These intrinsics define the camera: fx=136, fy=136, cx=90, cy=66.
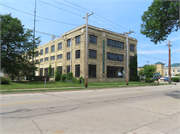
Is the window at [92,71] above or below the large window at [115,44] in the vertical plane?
below

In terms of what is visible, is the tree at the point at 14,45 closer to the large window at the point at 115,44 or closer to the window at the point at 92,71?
the window at the point at 92,71

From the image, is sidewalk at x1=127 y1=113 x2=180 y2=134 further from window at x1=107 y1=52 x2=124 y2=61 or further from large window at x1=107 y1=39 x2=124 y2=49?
large window at x1=107 y1=39 x2=124 y2=49

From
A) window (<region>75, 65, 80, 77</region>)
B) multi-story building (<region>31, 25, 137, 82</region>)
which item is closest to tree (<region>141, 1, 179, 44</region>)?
multi-story building (<region>31, 25, 137, 82</region>)

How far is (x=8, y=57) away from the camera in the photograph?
86.2 feet

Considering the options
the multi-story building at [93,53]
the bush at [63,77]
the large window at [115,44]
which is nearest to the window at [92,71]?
the multi-story building at [93,53]

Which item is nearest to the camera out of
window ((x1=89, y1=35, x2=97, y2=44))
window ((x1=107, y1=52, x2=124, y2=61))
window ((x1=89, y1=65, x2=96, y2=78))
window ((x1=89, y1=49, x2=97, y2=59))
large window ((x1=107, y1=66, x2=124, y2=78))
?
window ((x1=89, y1=65, x2=96, y2=78))

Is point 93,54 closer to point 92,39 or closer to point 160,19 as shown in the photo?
point 92,39

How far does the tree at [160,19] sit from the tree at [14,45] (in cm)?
2245

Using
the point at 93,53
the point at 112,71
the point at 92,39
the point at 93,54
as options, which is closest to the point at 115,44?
the point at 112,71

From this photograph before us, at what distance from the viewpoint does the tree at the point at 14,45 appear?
2495 cm

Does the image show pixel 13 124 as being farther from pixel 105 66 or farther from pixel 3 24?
pixel 105 66

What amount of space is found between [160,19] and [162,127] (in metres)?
9.47

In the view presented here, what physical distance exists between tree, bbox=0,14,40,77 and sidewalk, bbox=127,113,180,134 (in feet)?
84.3

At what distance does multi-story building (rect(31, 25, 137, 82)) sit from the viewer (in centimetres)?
2944
